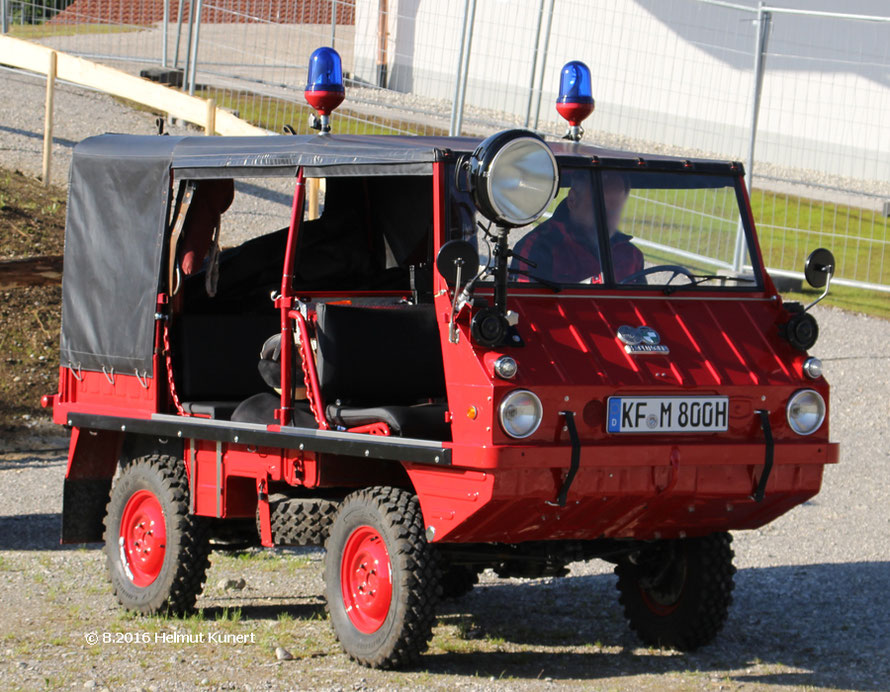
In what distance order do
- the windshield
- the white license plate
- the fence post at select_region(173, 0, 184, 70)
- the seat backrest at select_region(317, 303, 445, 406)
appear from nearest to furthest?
the white license plate
the windshield
the seat backrest at select_region(317, 303, 445, 406)
the fence post at select_region(173, 0, 184, 70)

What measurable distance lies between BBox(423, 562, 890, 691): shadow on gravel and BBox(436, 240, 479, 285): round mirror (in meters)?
1.82

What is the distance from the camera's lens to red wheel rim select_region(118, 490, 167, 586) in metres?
7.60

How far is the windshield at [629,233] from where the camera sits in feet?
20.9

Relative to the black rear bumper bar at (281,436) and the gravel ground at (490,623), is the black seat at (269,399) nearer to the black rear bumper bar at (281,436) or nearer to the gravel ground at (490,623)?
the black rear bumper bar at (281,436)

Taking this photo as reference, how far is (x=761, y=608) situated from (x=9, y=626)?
3929mm

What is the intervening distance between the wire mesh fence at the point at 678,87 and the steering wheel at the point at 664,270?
288 inches

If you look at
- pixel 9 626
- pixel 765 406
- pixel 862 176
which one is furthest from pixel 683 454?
pixel 862 176

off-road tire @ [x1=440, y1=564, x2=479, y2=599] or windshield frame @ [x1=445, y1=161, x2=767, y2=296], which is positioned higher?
windshield frame @ [x1=445, y1=161, x2=767, y2=296]

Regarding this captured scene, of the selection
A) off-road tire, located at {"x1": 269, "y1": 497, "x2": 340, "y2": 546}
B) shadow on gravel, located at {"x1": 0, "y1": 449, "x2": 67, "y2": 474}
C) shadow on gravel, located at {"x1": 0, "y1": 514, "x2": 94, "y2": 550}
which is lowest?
shadow on gravel, located at {"x1": 0, "y1": 514, "x2": 94, "y2": 550}

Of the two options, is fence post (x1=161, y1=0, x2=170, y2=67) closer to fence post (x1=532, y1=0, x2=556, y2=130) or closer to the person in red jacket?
fence post (x1=532, y1=0, x2=556, y2=130)

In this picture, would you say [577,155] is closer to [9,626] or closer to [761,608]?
[761,608]

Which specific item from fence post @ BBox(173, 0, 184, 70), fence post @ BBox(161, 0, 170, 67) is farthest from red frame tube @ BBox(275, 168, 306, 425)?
fence post @ BBox(161, 0, 170, 67)

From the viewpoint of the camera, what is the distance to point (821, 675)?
6406 mm

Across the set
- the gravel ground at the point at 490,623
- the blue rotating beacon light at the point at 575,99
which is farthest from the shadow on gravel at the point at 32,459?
the blue rotating beacon light at the point at 575,99
